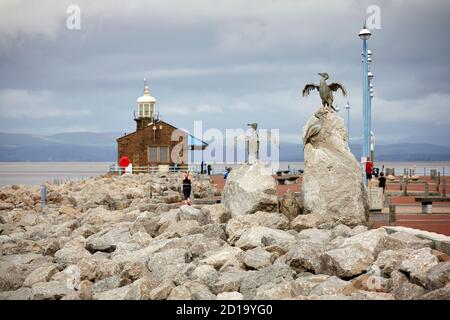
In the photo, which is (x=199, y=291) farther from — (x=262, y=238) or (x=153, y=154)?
(x=153, y=154)

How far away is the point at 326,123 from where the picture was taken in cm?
1830

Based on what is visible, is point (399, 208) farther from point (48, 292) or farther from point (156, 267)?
point (48, 292)

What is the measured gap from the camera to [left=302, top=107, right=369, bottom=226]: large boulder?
17016mm

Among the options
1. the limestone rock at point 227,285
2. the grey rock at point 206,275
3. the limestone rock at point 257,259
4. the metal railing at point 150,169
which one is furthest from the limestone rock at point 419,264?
the metal railing at point 150,169

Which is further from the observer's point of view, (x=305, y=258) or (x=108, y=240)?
(x=108, y=240)

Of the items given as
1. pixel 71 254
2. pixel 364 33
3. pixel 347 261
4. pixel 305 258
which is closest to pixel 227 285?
pixel 305 258

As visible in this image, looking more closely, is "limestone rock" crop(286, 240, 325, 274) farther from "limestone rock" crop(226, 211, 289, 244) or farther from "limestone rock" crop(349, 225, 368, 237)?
"limestone rock" crop(226, 211, 289, 244)

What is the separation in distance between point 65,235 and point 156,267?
5.73 m

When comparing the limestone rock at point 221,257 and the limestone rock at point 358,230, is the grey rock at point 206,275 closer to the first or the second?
the limestone rock at point 221,257

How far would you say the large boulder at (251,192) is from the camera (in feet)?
59.4

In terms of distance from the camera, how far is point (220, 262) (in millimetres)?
13391

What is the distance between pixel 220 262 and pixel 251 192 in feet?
16.4
